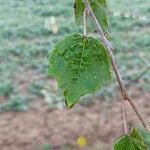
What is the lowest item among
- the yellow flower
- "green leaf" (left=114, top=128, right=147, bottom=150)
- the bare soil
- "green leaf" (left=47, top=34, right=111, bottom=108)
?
the bare soil

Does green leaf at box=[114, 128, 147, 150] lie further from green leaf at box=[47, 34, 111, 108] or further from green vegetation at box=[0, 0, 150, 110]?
green vegetation at box=[0, 0, 150, 110]

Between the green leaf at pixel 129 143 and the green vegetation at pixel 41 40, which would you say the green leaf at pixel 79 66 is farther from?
the green vegetation at pixel 41 40

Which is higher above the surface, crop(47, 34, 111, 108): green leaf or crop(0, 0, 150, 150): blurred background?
crop(47, 34, 111, 108): green leaf

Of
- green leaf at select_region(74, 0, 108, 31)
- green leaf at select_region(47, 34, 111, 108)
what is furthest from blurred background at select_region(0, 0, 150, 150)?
green leaf at select_region(47, 34, 111, 108)

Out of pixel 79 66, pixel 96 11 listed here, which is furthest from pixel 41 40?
pixel 79 66

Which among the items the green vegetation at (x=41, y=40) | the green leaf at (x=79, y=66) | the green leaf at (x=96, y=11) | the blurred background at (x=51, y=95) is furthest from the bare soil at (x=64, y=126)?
the green leaf at (x=79, y=66)

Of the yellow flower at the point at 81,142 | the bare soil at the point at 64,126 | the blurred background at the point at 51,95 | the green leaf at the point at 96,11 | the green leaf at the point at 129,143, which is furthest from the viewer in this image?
the blurred background at the point at 51,95

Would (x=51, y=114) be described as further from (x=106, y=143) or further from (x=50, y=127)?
(x=106, y=143)
